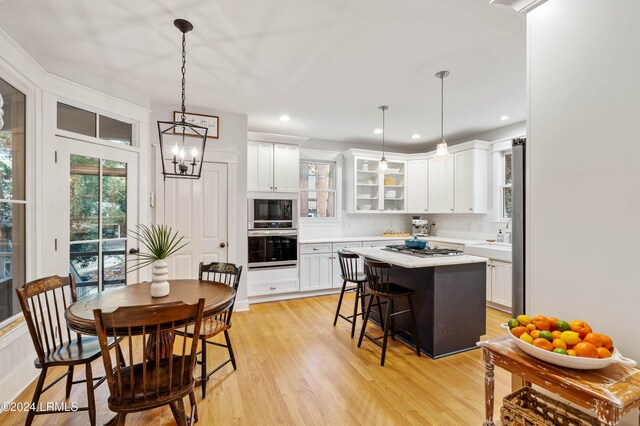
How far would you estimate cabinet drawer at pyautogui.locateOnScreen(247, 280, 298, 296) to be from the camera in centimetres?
434

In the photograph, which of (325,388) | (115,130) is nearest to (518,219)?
(325,388)

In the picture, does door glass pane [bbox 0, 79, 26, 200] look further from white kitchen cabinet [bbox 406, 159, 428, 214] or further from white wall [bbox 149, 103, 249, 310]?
white kitchen cabinet [bbox 406, 159, 428, 214]

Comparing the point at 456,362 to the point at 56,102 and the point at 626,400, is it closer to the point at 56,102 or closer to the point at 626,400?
the point at 626,400

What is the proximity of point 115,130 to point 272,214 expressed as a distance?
217 centimetres

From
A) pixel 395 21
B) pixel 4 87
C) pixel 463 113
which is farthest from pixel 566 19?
pixel 4 87

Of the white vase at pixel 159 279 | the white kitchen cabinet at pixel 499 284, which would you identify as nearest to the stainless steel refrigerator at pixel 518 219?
the white kitchen cabinet at pixel 499 284

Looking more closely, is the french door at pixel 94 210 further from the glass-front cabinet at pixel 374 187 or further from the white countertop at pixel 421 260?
the glass-front cabinet at pixel 374 187

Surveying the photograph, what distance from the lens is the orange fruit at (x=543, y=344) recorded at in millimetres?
1160

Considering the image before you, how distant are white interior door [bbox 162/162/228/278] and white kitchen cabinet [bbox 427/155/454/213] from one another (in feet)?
11.8

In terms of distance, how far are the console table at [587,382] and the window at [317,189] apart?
429 centimetres

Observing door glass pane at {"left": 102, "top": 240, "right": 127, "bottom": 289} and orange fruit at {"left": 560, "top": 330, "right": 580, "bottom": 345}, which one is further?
door glass pane at {"left": 102, "top": 240, "right": 127, "bottom": 289}

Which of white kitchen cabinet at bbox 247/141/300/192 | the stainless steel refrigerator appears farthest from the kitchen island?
white kitchen cabinet at bbox 247/141/300/192

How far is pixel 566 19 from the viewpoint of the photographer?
4.66 ft

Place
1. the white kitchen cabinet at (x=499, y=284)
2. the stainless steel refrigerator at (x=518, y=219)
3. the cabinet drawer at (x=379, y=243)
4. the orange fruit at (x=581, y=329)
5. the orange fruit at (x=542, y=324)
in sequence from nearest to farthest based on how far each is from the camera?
the orange fruit at (x=581, y=329)
the orange fruit at (x=542, y=324)
the stainless steel refrigerator at (x=518, y=219)
the white kitchen cabinet at (x=499, y=284)
the cabinet drawer at (x=379, y=243)
